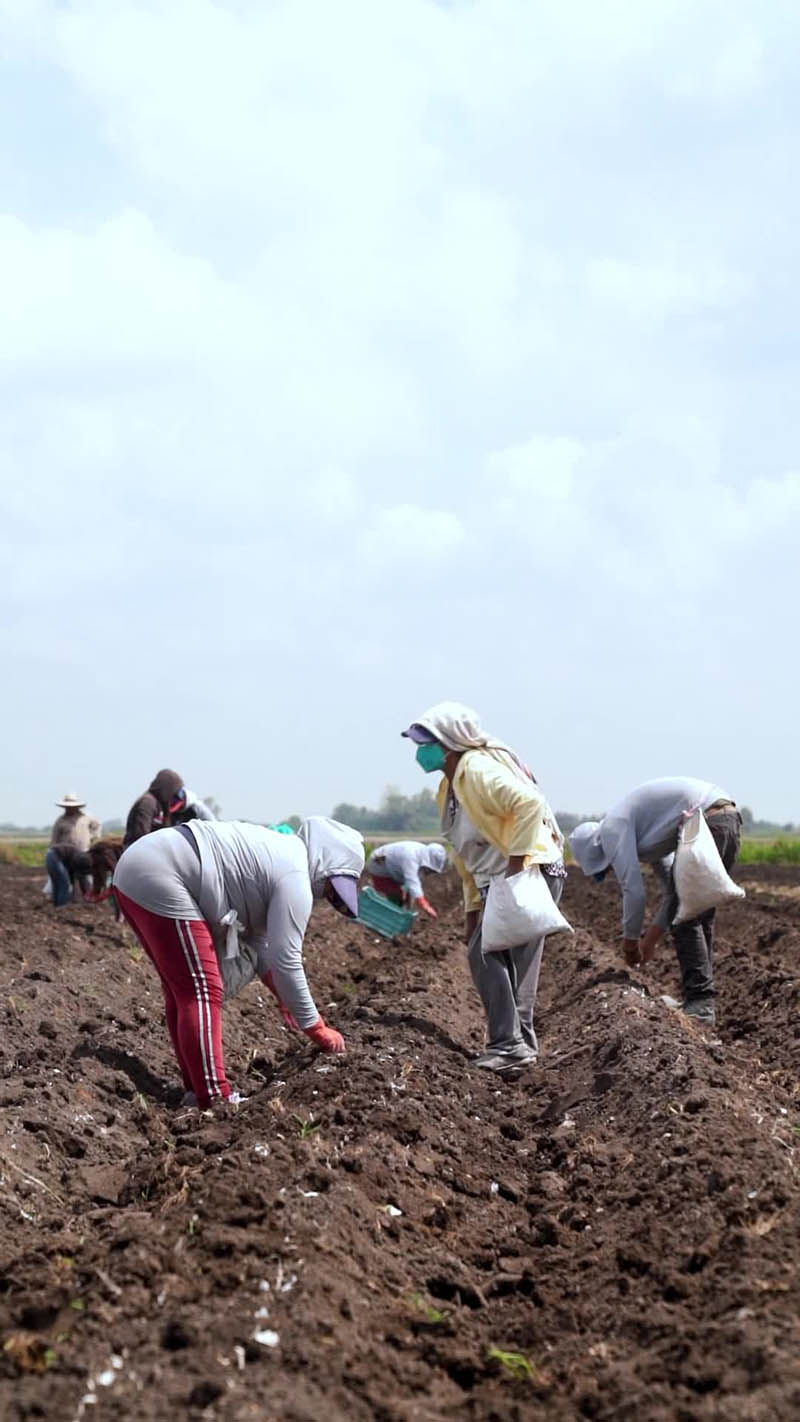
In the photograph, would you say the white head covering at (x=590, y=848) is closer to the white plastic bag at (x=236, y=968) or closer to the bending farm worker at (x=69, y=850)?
the white plastic bag at (x=236, y=968)

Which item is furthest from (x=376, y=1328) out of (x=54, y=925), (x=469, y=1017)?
(x=54, y=925)

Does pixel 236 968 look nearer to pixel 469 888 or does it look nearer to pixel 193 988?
pixel 193 988

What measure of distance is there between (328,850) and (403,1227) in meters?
2.19

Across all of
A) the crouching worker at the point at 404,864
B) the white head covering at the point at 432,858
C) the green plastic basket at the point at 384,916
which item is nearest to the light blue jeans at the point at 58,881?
the crouching worker at the point at 404,864

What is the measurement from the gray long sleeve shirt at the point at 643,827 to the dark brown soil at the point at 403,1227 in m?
0.65

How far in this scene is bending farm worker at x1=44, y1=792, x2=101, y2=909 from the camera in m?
15.2

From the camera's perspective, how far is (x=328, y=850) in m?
6.18

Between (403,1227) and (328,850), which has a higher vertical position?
(328,850)

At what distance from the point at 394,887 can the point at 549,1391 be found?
36.1 ft

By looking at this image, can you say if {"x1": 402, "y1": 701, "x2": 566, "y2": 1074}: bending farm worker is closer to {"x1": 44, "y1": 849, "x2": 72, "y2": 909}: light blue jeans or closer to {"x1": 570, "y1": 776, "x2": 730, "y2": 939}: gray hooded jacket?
{"x1": 570, "y1": 776, "x2": 730, "y2": 939}: gray hooded jacket

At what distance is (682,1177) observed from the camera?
4375 mm

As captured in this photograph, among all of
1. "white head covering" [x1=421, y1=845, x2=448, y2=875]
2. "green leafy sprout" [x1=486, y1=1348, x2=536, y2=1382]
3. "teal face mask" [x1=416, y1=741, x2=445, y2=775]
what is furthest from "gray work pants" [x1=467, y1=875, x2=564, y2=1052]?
"white head covering" [x1=421, y1=845, x2=448, y2=875]

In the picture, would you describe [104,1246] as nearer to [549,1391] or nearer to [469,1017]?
[549,1391]

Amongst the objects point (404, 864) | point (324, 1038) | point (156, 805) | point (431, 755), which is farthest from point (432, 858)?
point (324, 1038)
